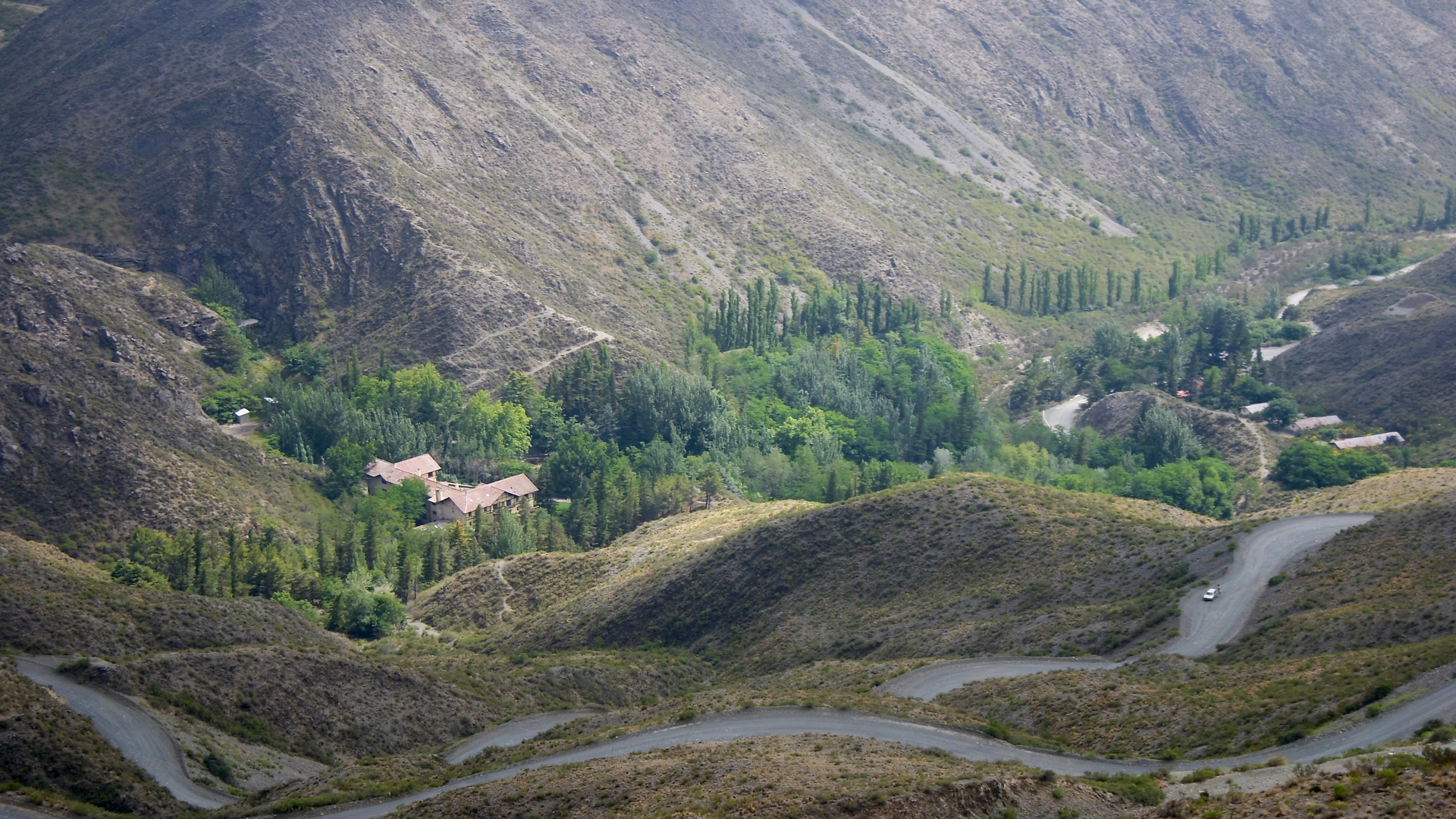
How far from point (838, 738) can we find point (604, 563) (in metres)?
49.3

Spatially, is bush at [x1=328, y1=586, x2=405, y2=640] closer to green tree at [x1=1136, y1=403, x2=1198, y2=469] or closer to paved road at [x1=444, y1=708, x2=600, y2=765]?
paved road at [x1=444, y1=708, x2=600, y2=765]

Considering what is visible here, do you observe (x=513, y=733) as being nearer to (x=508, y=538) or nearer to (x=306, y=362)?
(x=508, y=538)

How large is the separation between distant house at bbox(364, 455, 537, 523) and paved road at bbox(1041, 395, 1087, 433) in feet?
193

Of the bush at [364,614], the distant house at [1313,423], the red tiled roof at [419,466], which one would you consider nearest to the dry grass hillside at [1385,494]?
the distant house at [1313,423]

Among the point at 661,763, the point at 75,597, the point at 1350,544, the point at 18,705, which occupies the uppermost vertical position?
the point at 1350,544

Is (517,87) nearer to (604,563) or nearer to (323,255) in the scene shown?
(323,255)

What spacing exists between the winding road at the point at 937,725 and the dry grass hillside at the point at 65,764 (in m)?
1.07

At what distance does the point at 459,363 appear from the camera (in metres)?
131

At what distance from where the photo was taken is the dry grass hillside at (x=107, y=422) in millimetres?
92500

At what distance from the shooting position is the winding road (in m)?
37.3

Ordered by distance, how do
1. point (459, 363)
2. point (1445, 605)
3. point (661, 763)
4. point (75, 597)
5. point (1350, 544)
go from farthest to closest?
point (459, 363) → point (75, 597) → point (1350, 544) → point (1445, 605) → point (661, 763)

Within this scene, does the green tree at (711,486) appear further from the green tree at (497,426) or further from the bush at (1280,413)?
the bush at (1280,413)

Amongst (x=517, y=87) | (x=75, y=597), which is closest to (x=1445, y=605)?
(x=75, y=597)

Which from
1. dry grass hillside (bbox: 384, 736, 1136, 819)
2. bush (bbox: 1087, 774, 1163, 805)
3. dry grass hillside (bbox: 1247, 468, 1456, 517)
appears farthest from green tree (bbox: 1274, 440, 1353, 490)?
bush (bbox: 1087, 774, 1163, 805)
